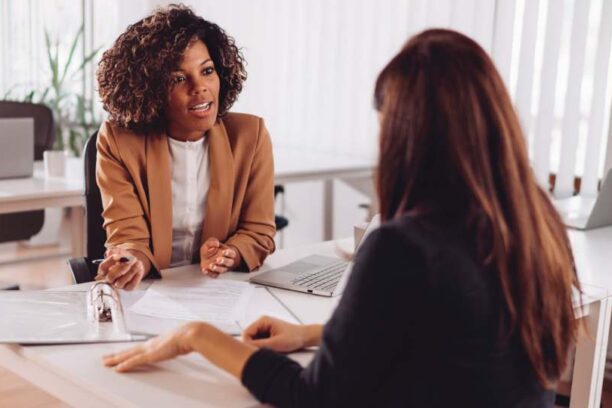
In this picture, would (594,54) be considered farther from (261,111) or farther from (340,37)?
(261,111)

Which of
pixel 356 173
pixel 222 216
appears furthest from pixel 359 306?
pixel 356 173

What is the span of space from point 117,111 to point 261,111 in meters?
2.56

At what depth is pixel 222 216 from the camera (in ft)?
6.23

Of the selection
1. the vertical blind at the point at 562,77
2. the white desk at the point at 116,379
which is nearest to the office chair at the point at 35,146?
the vertical blind at the point at 562,77

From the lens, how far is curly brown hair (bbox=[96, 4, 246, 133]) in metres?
1.82

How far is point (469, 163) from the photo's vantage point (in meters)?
0.91

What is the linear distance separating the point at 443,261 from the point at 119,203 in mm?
1069

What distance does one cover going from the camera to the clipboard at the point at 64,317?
128 centimetres

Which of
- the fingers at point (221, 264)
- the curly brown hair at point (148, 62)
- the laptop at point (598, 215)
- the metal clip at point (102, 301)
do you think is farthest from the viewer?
the laptop at point (598, 215)

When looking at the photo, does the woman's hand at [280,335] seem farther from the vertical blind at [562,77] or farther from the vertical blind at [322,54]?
the vertical blind at [322,54]

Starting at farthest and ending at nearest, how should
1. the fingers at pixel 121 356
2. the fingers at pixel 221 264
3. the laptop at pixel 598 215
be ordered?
the laptop at pixel 598 215
the fingers at pixel 221 264
the fingers at pixel 121 356

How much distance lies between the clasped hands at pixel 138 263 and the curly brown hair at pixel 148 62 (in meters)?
0.34

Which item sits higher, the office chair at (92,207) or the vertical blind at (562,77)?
the vertical blind at (562,77)

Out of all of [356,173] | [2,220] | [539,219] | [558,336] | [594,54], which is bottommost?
[2,220]
